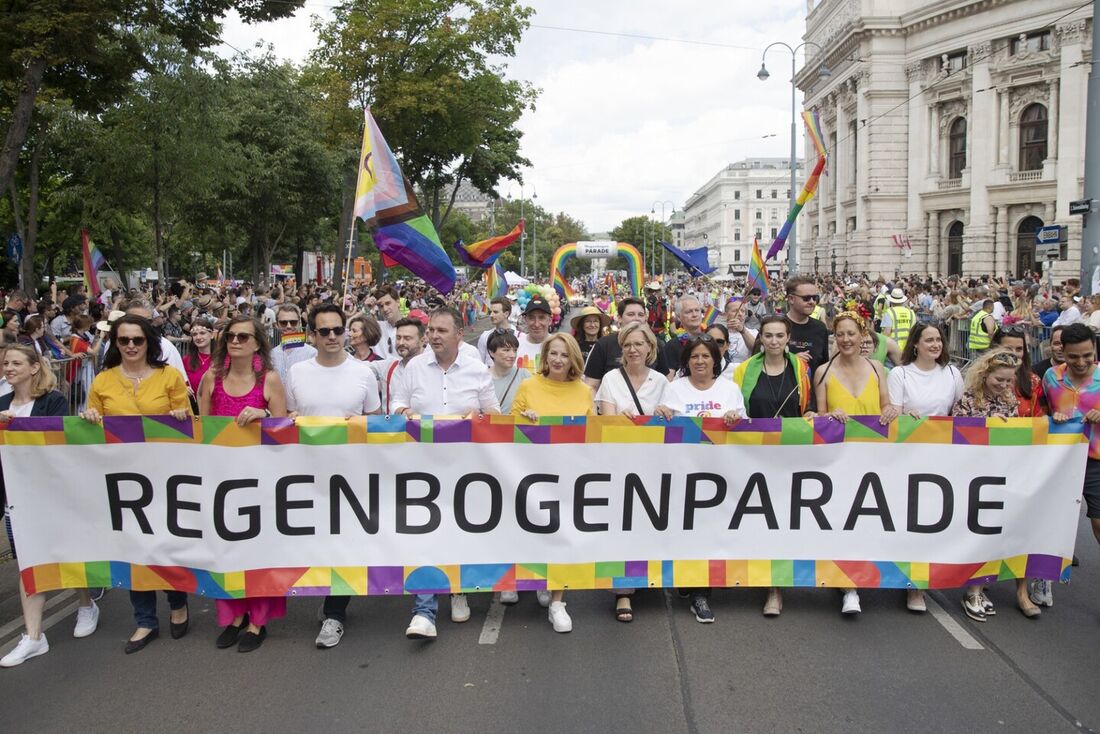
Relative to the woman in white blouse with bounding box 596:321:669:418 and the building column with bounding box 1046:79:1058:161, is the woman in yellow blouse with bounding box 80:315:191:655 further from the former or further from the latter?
the building column with bounding box 1046:79:1058:161

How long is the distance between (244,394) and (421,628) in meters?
1.66

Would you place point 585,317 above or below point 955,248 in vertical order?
below

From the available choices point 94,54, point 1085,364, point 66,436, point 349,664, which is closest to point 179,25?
point 94,54

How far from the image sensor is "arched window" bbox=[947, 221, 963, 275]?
52.0 meters

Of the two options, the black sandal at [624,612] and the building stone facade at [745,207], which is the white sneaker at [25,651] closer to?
the black sandal at [624,612]

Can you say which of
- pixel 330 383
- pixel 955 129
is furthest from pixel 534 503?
pixel 955 129

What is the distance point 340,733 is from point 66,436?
2484 mm

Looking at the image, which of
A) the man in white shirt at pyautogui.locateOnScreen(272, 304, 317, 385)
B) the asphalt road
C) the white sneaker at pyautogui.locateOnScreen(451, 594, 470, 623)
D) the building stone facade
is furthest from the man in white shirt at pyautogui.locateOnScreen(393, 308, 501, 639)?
the building stone facade

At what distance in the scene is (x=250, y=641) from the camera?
524cm

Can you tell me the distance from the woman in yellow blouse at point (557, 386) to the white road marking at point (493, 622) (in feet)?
4.00

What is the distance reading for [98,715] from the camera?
4.41 m

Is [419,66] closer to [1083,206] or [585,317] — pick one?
[1083,206]

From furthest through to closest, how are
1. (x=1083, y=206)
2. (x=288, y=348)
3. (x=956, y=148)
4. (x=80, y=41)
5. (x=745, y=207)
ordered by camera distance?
(x=745, y=207) < (x=956, y=148) < (x=1083, y=206) < (x=80, y=41) < (x=288, y=348)

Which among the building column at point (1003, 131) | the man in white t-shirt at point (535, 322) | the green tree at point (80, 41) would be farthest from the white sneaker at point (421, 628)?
the building column at point (1003, 131)
